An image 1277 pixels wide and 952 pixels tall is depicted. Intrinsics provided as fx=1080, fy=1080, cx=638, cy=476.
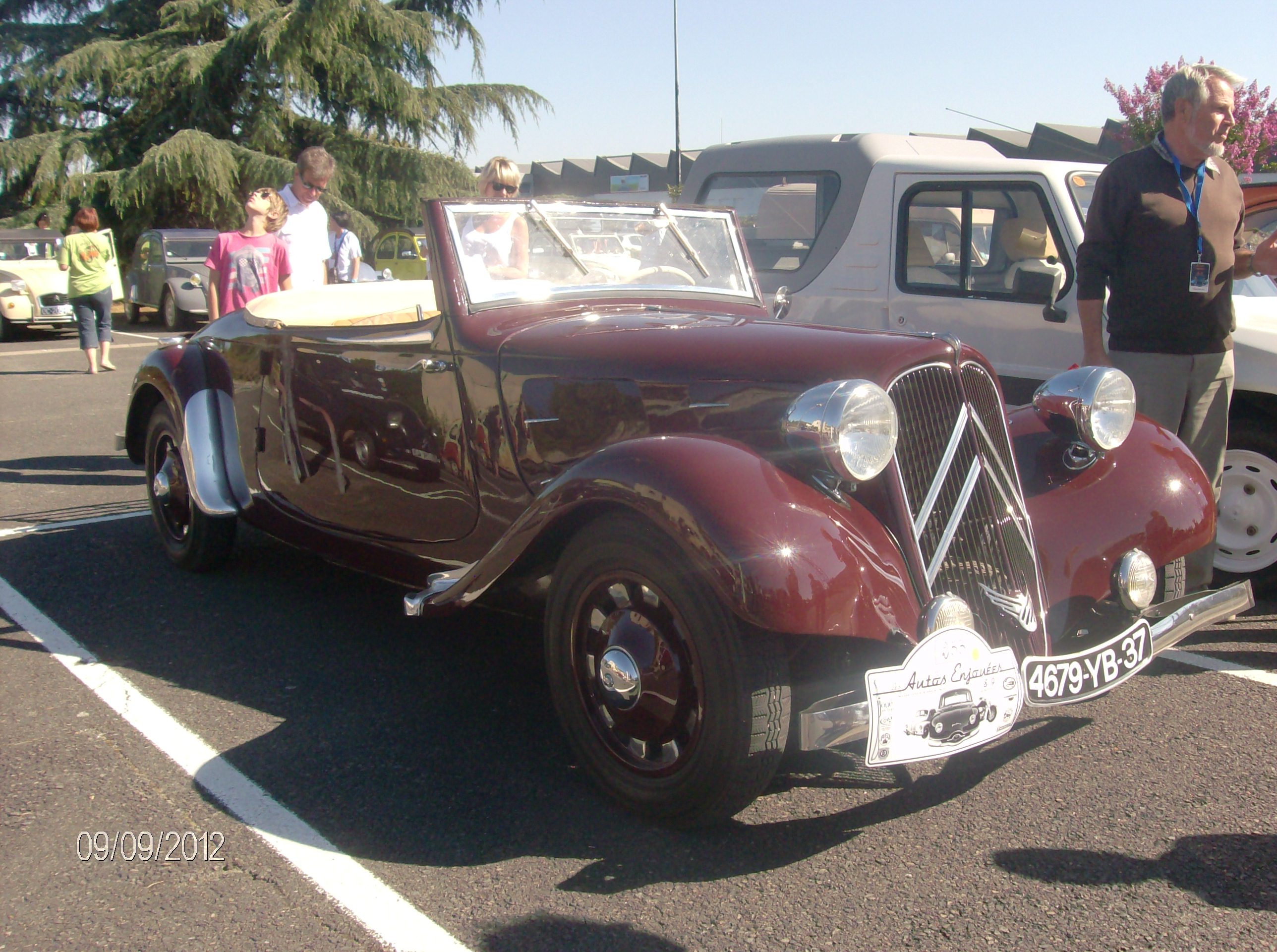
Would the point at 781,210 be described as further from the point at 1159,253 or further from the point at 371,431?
the point at 371,431

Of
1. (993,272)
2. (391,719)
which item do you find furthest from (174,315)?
(391,719)

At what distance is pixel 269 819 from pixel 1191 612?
233 centimetres

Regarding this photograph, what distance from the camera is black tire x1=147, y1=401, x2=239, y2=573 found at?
444 centimetres

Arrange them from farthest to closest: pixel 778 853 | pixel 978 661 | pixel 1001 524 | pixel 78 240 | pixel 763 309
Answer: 1. pixel 78 240
2. pixel 763 309
3. pixel 1001 524
4. pixel 778 853
5. pixel 978 661

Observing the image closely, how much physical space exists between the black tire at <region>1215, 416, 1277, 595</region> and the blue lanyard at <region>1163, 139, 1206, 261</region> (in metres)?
0.92

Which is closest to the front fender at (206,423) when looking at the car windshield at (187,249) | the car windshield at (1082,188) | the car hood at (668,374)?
the car hood at (668,374)

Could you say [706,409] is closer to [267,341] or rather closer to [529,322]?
[529,322]

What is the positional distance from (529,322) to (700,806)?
1561mm

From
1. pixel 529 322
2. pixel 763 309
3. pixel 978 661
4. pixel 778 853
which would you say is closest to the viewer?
pixel 978 661

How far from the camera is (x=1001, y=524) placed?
2.69 meters

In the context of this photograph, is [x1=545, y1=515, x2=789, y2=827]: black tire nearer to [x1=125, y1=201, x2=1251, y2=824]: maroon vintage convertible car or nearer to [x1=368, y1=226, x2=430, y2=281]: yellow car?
[x1=125, y1=201, x2=1251, y2=824]: maroon vintage convertible car

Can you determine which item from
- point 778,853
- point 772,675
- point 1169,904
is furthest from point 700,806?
point 1169,904

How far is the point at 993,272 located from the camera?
17.1 feet

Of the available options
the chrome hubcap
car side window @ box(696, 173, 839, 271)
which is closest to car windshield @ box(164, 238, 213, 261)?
car side window @ box(696, 173, 839, 271)
